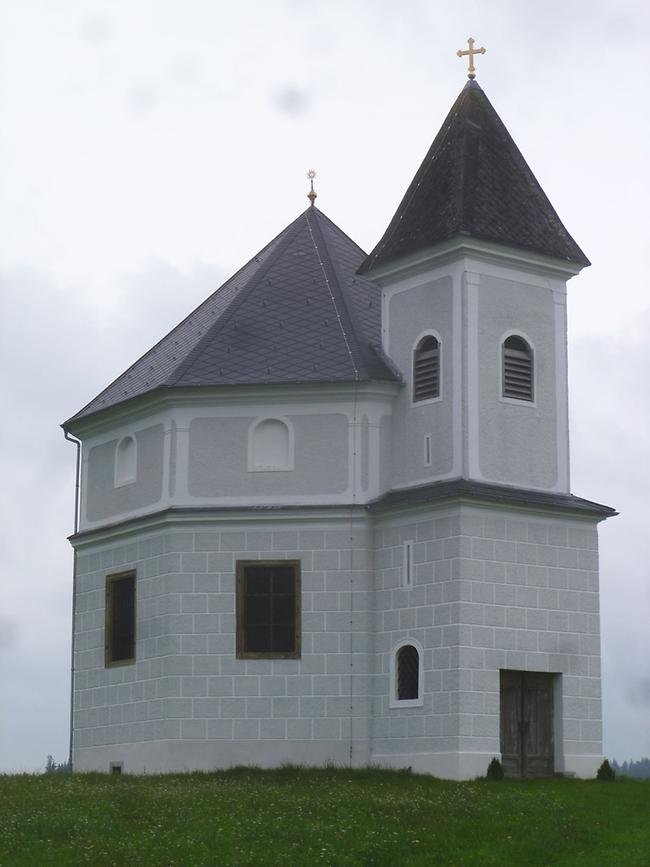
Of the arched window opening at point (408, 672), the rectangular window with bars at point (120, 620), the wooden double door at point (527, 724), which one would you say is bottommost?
the wooden double door at point (527, 724)

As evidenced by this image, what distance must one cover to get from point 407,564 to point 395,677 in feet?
8.26

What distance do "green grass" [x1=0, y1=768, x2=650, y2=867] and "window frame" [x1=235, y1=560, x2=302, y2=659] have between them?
450 cm

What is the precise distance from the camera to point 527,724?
36219 mm

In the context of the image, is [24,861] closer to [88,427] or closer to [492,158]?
[88,427]

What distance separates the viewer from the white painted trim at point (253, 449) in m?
38.3

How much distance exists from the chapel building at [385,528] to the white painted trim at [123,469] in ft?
0.53

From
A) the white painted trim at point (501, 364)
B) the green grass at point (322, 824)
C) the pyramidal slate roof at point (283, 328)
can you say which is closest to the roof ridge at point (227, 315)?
the pyramidal slate roof at point (283, 328)

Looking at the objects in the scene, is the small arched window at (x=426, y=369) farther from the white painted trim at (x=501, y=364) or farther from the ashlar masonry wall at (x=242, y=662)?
the ashlar masonry wall at (x=242, y=662)

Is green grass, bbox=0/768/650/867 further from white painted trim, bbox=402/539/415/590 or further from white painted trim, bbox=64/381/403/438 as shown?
white painted trim, bbox=64/381/403/438

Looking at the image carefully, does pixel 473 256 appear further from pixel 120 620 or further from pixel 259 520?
pixel 120 620

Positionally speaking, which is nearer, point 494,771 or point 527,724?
point 494,771

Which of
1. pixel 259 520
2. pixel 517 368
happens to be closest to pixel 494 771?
pixel 259 520

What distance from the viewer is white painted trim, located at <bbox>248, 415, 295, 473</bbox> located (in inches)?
1510

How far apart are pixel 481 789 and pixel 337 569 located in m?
7.33
